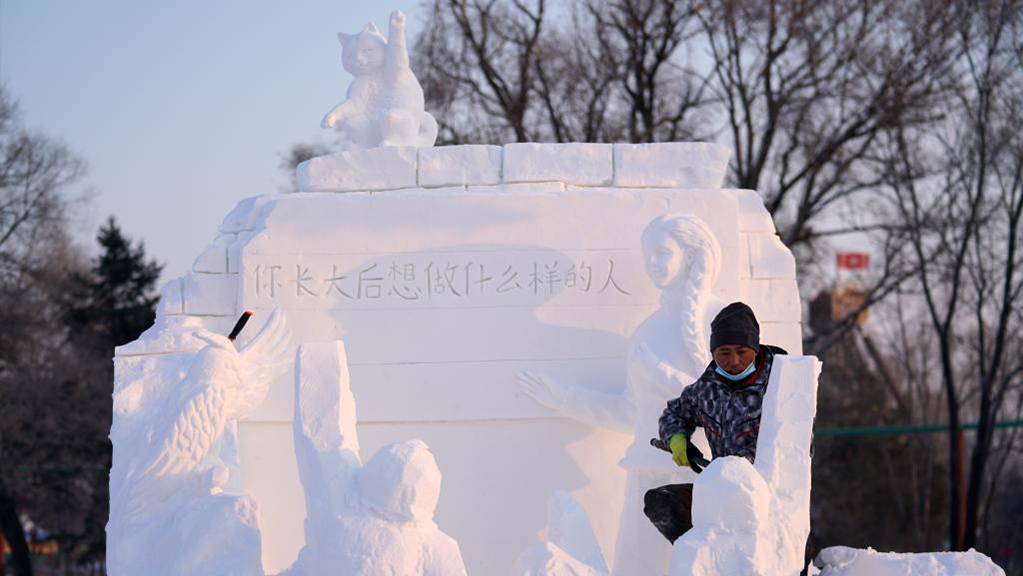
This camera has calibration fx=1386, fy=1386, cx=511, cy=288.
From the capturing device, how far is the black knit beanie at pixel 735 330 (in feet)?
15.9

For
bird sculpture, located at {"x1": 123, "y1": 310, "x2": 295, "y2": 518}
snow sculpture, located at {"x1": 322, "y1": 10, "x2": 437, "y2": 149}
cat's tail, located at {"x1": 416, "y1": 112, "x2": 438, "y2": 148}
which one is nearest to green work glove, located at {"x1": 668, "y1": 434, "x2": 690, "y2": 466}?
bird sculpture, located at {"x1": 123, "y1": 310, "x2": 295, "y2": 518}

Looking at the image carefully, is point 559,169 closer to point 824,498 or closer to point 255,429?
point 255,429

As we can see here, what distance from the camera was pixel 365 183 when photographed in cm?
677

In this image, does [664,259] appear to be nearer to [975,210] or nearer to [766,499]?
[766,499]

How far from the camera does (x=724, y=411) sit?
16.3 ft

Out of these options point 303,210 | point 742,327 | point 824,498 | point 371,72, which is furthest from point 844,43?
point 742,327

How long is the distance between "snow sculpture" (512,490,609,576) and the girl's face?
53.1 inches

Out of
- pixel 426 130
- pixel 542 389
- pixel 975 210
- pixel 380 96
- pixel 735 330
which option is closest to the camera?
pixel 735 330

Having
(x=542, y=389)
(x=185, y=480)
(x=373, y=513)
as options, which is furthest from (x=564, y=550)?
(x=542, y=389)

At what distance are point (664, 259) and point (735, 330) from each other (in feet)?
4.00

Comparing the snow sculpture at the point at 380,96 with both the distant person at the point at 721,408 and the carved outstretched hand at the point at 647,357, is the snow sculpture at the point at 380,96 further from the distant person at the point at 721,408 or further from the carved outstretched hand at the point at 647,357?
the distant person at the point at 721,408

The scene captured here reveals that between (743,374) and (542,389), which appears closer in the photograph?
(743,374)

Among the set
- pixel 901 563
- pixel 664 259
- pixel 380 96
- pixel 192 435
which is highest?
pixel 380 96

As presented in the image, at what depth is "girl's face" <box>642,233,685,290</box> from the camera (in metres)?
6.02
